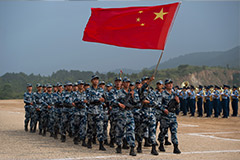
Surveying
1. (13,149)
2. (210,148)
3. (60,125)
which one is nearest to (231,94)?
(210,148)

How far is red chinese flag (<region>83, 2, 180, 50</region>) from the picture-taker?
9.34 metres

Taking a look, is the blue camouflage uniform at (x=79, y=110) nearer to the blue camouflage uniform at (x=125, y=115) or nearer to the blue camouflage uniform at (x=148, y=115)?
the blue camouflage uniform at (x=125, y=115)

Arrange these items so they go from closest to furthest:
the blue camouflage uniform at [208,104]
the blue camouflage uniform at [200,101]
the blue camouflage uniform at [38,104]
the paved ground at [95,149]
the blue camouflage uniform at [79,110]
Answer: the paved ground at [95,149], the blue camouflage uniform at [79,110], the blue camouflage uniform at [38,104], the blue camouflage uniform at [208,104], the blue camouflage uniform at [200,101]

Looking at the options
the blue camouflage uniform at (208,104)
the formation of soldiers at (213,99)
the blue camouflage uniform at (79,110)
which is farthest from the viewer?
the blue camouflage uniform at (208,104)

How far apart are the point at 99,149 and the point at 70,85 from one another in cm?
317

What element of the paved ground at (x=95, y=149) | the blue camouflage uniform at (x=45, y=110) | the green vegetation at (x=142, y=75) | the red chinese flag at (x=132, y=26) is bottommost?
the paved ground at (x=95, y=149)

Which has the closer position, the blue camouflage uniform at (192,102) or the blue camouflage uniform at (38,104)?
the blue camouflage uniform at (38,104)

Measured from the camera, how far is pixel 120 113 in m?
8.50

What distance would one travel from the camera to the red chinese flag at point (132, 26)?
30.7ft

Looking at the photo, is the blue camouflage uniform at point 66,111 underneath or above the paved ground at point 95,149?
above

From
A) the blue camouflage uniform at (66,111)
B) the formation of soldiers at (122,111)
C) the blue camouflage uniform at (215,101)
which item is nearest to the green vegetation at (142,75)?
the blue camouflage uniform at (215,101)

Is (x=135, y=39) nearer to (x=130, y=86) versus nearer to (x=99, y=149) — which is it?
(x=130, y=86)

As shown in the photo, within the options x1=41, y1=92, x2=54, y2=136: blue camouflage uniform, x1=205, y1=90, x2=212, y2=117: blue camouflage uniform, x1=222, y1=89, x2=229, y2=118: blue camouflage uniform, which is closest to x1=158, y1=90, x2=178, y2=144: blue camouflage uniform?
x1=41, y1=92, x2=54, y2=136: blue camouflage uniform

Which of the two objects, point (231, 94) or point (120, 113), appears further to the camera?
point (231, 94)
